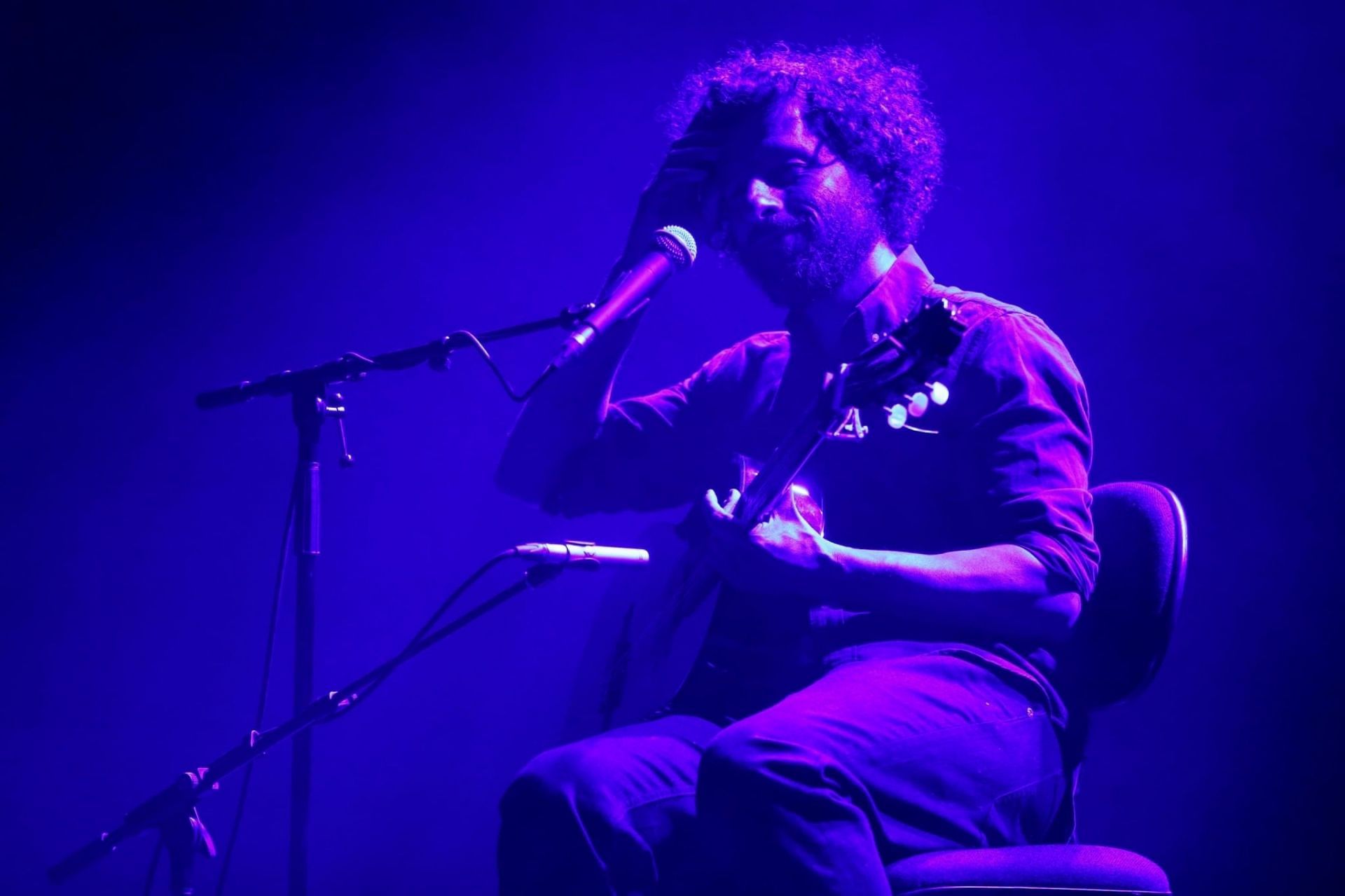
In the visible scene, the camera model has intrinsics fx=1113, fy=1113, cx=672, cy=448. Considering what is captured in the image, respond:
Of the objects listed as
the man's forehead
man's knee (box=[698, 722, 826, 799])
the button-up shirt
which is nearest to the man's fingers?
the button-up shirt

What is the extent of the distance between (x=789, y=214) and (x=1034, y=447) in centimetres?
75

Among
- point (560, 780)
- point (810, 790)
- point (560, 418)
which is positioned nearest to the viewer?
point (810, 790)

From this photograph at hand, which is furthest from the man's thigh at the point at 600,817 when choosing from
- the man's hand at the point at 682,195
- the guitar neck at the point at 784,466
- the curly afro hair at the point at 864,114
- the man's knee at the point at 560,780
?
the curly afro hair at the point at 864,114

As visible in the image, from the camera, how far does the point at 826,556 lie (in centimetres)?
163

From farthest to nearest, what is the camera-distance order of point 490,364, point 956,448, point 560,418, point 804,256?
point 560,418
point 804,256
point 490,364
point 956,448

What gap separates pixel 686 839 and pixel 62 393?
232 centimetres

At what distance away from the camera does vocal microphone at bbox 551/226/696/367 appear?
184cm

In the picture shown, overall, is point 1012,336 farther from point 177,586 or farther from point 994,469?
point 177,586

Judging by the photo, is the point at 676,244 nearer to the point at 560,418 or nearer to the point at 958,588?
the point at 560,418

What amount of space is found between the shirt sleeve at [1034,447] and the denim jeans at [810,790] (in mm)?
202

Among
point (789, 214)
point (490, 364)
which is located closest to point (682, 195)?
point (789, 214)

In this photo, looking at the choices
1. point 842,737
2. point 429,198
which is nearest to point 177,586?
point 429,198

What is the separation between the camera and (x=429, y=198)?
3.18 metres

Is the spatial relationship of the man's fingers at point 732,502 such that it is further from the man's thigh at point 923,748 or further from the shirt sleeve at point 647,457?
the shirt sleeve at point 647,457
